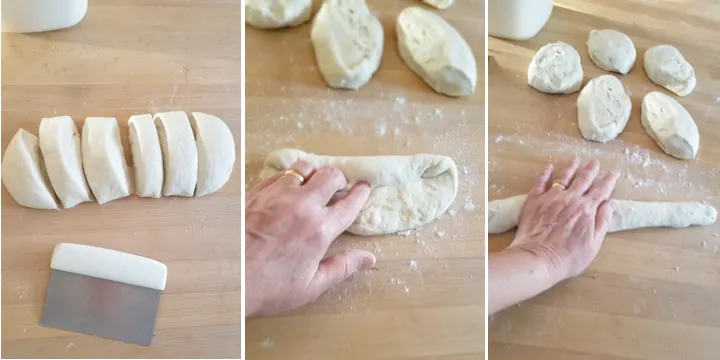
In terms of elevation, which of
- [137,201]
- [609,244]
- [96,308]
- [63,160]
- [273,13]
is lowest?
[609,244]

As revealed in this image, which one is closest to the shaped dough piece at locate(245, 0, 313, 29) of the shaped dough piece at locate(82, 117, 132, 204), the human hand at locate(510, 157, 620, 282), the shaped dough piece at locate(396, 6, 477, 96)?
the shaped dough piece at locate(396, 6, 477, 96)

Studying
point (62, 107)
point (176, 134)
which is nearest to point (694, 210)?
point (176, 134)

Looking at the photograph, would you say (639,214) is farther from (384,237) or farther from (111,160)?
(111,160)

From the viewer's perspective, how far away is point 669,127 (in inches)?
44.5

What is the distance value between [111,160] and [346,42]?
46 centimetres

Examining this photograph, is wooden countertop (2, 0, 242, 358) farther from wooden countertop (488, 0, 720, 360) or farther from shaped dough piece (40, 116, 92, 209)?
wooden countertop (488, 0, 720, 360)

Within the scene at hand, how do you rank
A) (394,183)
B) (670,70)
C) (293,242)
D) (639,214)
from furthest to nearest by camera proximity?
(670,70) < (639,214) < (394,183) < (293,242)

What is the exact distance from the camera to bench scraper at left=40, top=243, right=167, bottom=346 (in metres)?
0.93

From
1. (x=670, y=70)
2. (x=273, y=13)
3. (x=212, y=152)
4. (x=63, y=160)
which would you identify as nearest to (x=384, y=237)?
(x=212, y=152)

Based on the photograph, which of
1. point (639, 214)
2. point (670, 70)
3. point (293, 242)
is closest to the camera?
point (293, 242)

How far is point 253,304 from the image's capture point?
0.87 m

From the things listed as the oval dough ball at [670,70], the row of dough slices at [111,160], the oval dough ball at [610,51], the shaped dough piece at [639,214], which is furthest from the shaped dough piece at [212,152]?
the oval dough ball at [670,70]

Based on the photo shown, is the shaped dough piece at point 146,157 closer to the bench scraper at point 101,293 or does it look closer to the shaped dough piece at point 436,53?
the bench scraper at point 101,293

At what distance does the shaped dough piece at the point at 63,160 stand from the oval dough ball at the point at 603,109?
3.11 feet
